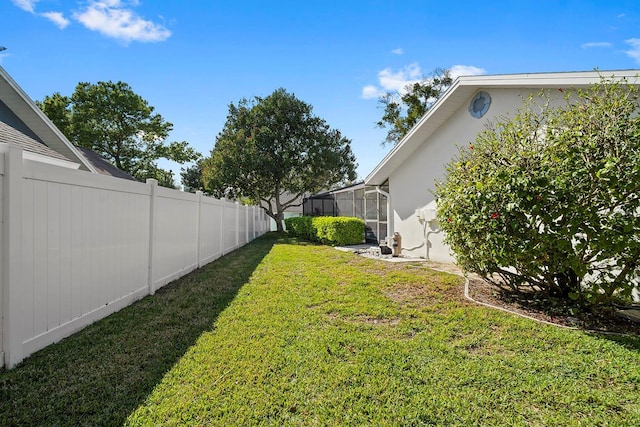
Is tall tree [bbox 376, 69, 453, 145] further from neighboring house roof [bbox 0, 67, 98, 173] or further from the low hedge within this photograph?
neighboring house roof [bbox 0, 67, 98, 173]

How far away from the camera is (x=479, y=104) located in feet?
25.5

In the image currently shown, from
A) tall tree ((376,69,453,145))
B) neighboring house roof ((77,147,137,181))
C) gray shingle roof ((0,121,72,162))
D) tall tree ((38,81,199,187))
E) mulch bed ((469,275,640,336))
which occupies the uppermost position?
tall tree ((376,69,453,145))

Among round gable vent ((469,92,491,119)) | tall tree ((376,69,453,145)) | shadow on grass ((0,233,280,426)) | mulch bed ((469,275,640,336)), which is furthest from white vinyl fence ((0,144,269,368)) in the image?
tall tree ((376,69,453,145))

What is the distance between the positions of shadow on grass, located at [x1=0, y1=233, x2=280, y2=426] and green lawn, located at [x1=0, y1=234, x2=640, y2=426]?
0.01m

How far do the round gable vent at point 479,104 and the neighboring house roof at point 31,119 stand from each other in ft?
35.7

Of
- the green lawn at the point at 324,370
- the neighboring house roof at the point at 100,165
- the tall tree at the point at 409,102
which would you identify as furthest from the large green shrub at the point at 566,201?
the tall tree at the point at 409,102

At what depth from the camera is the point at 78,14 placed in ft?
28.2

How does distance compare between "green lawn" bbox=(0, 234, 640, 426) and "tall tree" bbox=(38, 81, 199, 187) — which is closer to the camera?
"green lawn" bbox=(0, 234, 640, 426)

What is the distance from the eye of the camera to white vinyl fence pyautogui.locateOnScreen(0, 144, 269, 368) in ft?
8.76

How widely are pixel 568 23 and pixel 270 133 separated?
1410cm

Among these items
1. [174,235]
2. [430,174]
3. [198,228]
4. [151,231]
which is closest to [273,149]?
[430,174]

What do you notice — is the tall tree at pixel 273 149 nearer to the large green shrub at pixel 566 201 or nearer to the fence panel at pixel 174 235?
the fence panel at pixel 174 235

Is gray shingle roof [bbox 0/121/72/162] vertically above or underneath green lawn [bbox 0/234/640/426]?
above

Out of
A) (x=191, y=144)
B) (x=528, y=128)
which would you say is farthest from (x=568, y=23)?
(x=191, y=144)
